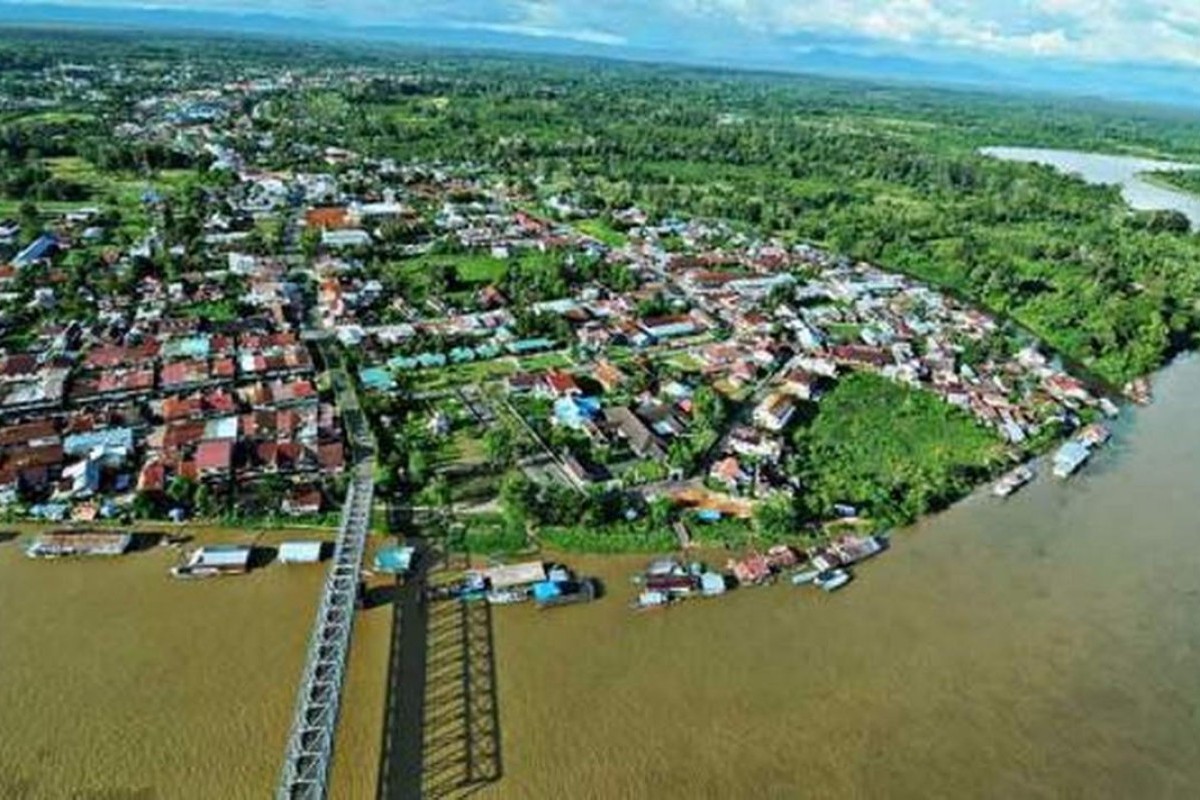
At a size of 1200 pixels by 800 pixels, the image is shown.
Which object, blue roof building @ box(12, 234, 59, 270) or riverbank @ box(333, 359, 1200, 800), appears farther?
blue roof building @ box(12, 234, 59, 270)

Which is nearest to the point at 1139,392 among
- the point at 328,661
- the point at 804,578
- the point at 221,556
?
the point at 804,578

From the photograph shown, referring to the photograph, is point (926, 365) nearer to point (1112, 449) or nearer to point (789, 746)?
point (1112, 449)

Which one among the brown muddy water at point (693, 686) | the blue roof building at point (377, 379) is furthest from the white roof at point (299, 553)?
the blue roof building at point (377, 379)

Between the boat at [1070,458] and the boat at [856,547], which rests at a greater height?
the boat at [1070,458]

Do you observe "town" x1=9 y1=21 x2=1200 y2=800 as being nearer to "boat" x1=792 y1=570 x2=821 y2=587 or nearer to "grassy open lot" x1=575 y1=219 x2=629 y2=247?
"boat" x1=792 y1=570 x2=821 y2=587

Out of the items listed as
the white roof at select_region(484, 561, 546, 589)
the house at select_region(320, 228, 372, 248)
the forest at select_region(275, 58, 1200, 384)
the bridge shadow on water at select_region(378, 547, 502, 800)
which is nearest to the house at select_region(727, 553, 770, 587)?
the white roof at select_region(484, 561, 546, 589)

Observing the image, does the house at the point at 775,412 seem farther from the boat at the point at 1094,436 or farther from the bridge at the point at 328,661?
the bridge at the point at 328,661
